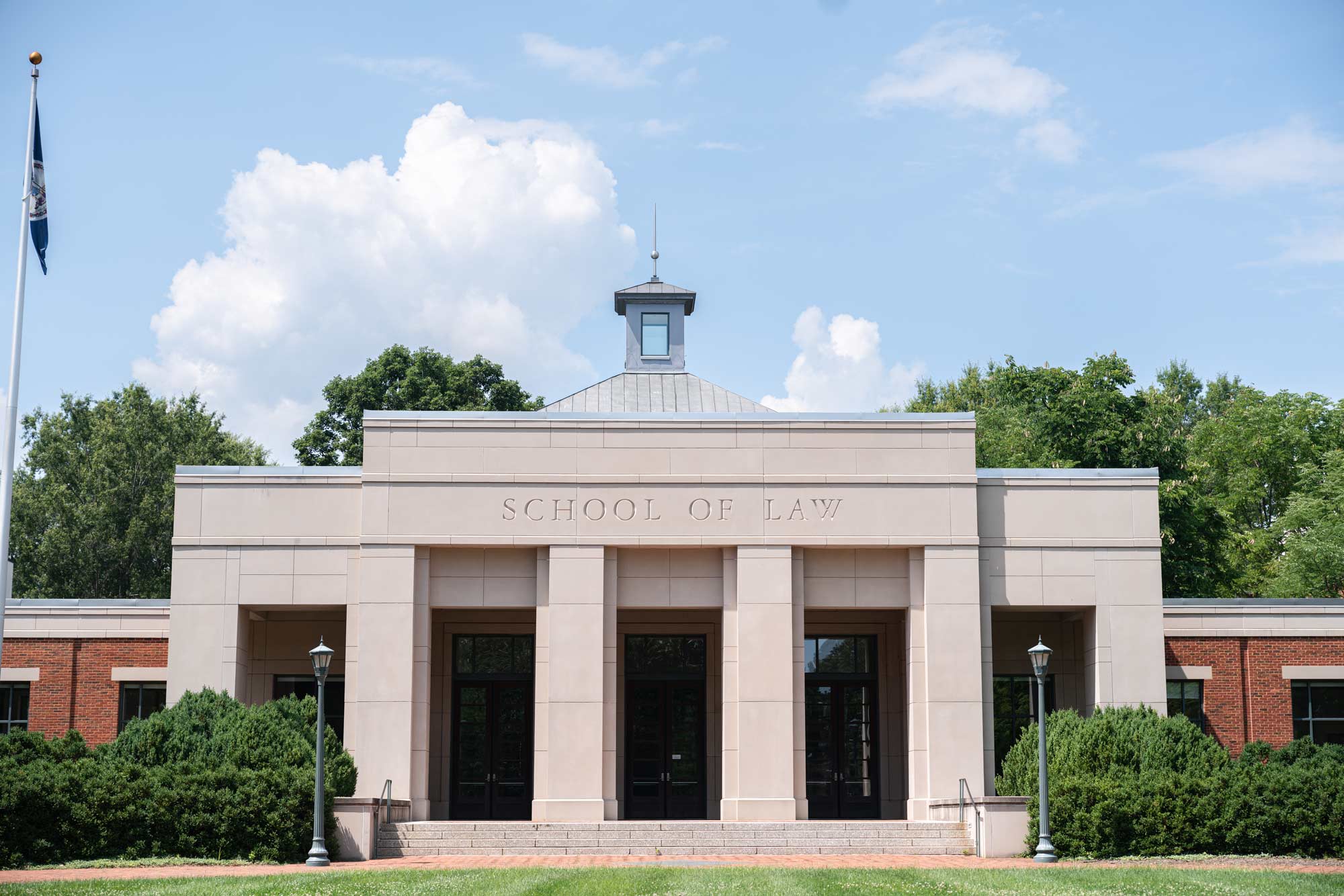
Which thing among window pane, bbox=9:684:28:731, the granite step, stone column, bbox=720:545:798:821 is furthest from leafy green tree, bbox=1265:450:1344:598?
window pane, bbox=9:684:28:731

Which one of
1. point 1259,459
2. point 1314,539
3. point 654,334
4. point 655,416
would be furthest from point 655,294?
point 1259,459

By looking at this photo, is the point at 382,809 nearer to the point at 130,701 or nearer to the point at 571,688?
the point at 571,688

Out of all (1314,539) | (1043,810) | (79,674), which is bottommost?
(1043,810)

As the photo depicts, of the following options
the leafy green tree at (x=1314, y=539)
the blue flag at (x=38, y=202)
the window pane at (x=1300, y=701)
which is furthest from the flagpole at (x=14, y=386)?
the leafy green tree at (x=1314, y=539)

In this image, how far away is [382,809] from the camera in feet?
75.5

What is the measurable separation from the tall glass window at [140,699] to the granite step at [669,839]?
9.04 m

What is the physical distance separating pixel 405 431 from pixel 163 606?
7238 millimetres

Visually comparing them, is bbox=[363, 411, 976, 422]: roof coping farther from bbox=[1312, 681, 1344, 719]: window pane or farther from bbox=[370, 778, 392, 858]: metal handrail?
bbox=[1312, 681, 1344, 719]: window pane

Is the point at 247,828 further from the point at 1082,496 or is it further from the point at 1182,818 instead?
the point at 1082,496

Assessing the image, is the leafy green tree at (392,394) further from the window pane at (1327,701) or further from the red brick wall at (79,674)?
the window pane at (1327,701)

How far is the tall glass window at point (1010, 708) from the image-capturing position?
1130 inches

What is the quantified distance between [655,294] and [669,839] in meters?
18.4

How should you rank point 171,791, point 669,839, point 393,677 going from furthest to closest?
point 393,677, point 669,839, point 171,791

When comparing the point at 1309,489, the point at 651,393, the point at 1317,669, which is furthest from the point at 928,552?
the point at 1309,489
